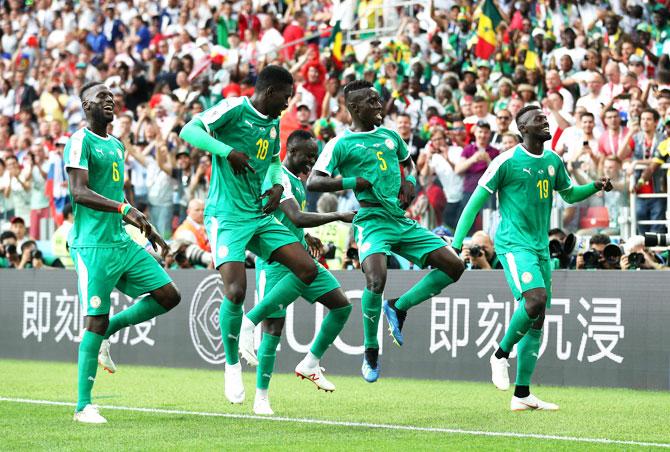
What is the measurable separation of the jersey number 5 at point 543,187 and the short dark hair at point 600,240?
3.23 meters

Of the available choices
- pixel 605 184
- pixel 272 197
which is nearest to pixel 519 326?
pixel 605 184

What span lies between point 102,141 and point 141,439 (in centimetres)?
250

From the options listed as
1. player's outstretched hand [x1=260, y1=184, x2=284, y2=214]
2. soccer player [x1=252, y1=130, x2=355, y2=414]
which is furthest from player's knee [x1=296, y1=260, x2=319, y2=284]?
player's outstretched hand [x1=260, y1=184, x2=284, y2=214]

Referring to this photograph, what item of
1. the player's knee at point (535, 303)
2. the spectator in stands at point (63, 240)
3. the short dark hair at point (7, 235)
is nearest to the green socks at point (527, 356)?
the player's knee at point (535, 303)

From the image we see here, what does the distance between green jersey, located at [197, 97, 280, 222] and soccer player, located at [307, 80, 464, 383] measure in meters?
0.85

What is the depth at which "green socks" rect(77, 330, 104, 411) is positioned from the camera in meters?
9.86

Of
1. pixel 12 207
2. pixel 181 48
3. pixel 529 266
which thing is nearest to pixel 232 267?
pixel 529 266

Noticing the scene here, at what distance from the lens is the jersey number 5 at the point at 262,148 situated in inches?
406

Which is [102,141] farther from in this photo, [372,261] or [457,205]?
[457,205]

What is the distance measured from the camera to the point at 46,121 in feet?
81.7

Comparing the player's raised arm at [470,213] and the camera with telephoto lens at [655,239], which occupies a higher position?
the player's raised arm at [470,213]

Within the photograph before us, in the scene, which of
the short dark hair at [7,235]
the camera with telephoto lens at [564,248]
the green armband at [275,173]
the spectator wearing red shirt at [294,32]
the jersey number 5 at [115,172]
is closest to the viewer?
the jersey number 5 at [115,172]

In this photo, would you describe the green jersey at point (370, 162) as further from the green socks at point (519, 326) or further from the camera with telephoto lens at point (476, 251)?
the camera with telephoto lens at point (476, 251)

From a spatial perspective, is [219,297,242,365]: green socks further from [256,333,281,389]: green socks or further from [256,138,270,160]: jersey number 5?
[256,138,270,160]: jersey number 5
